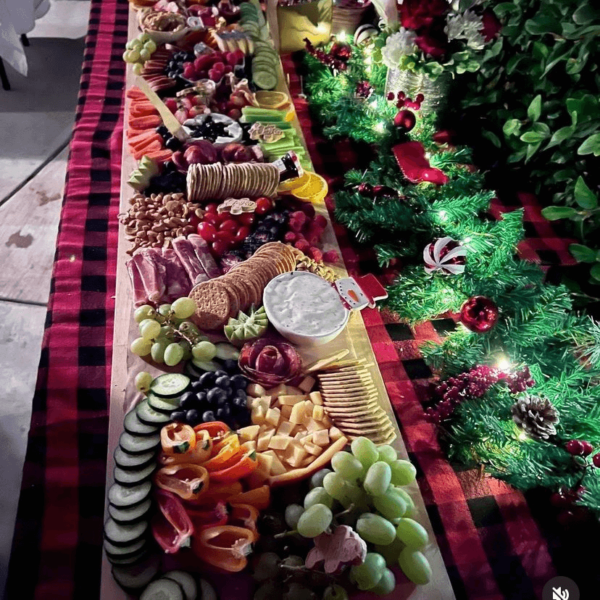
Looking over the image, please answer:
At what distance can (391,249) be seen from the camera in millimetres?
1609

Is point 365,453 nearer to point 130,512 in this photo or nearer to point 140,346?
point 130,512

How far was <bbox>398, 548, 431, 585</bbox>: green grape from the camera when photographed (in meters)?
1.01

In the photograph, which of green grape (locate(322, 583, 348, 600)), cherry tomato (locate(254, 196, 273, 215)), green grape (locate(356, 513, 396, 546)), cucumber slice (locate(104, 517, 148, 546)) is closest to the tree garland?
cherry tomato (locate(254, 196, 273, 215))

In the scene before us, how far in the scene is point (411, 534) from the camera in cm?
103

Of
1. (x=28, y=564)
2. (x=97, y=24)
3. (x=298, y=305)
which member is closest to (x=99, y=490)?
(x=28, y=564)

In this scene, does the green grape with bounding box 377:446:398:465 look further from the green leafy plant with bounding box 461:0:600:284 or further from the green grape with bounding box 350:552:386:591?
the green leafy plant with bounding box 461:0:600:284

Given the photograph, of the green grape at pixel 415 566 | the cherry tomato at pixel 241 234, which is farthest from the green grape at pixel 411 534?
the cherry tomato at pixel 241 234

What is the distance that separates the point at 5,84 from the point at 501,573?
2.97 meters

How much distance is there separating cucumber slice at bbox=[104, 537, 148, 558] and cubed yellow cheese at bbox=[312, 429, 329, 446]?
37 centimetres

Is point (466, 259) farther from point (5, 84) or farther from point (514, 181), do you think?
point (5, 84)

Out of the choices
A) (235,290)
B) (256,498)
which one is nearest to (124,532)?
(256,498)

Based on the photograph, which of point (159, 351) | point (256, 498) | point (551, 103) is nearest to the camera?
point (256, 498)

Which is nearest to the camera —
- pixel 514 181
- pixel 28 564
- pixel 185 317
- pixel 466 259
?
pixel 28 564

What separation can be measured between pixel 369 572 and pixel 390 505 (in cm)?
12
